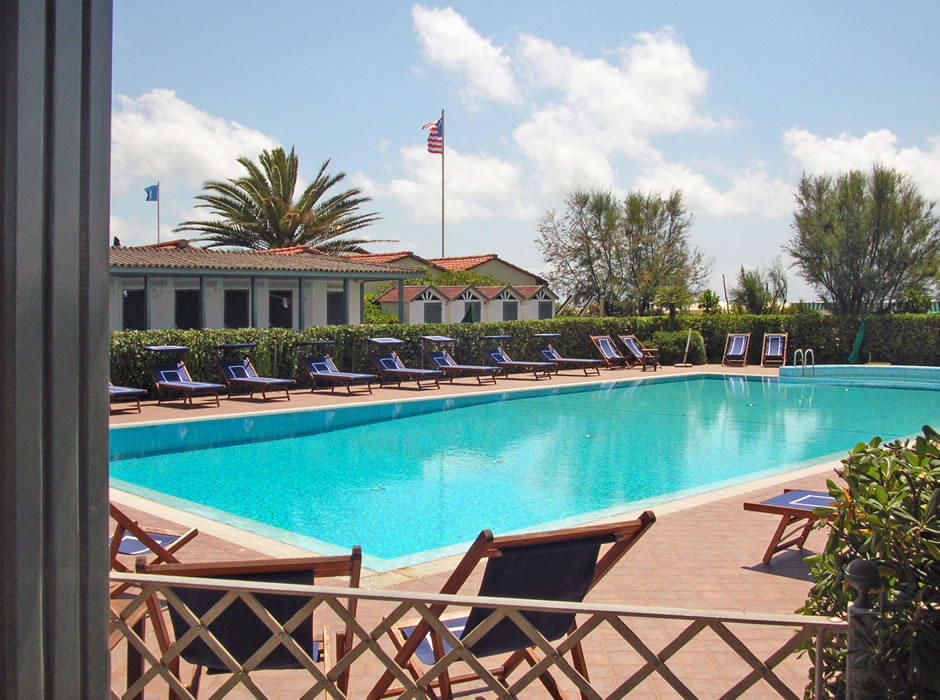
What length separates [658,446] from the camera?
12.8 metres

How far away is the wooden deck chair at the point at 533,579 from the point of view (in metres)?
3.01

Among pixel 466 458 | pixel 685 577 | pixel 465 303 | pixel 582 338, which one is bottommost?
pixel 466 458

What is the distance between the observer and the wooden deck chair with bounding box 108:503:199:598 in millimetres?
4074

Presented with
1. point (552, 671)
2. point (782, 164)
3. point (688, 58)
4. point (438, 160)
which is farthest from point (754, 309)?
point (552, 671)

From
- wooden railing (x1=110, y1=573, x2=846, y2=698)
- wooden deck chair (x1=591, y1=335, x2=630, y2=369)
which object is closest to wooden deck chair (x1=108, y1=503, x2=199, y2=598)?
wooden railing (x1=110, y1=573, x2=846, y2=698)

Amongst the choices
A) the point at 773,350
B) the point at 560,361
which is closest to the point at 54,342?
the point at 560,361

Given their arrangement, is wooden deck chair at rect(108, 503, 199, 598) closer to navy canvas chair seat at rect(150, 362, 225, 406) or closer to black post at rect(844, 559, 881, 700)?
black post at rect(844, 559, 881, 700)

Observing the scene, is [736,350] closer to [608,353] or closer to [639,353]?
[639,353]

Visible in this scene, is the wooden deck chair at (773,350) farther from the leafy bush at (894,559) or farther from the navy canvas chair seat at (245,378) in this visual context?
the leafy bush at (894,559)

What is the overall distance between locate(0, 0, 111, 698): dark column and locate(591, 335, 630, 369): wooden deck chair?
22829mm

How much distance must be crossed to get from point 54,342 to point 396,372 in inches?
693

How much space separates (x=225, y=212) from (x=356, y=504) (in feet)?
78.8

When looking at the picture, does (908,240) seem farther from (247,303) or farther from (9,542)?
(9,542)

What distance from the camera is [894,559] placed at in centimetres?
229
